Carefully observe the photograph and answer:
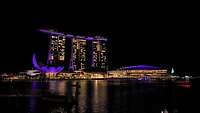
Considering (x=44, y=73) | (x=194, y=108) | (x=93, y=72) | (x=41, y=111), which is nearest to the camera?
(x=41, y=111)

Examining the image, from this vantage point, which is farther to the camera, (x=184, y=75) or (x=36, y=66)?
(x=184, y=75)

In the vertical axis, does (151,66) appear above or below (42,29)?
below

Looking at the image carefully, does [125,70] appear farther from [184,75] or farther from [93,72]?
[184,75]

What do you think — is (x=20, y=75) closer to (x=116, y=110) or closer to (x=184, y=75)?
(x=184, y=75)

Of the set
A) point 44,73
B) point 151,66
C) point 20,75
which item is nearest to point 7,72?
point 20,75

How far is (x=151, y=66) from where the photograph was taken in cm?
19888

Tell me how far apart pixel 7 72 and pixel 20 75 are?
A: 829 cm

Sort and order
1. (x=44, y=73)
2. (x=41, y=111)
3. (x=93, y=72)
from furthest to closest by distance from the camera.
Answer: (x=93, y=72) → (x=44, y=73) → (x=41, y=111)

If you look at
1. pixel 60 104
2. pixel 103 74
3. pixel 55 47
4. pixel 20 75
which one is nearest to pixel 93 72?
pixel 103 74

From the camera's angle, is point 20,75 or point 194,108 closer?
point 194,108

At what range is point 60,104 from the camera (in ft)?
135

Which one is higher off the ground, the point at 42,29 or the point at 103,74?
the point at 42,29

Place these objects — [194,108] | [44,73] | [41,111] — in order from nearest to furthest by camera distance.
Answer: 1. [41,111]
2. [194,108]
3. [44,73]

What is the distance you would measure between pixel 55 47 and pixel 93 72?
23.9m
